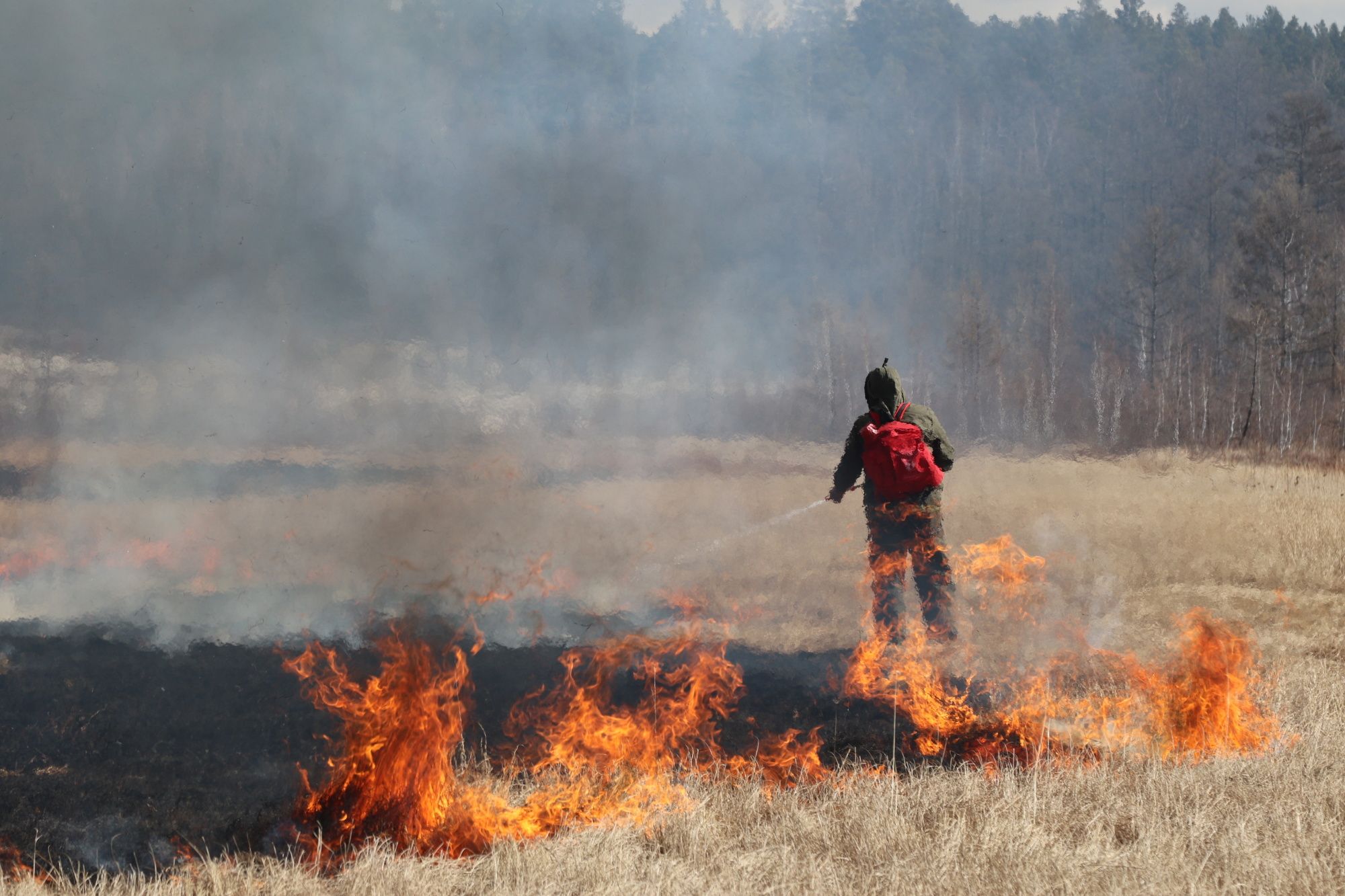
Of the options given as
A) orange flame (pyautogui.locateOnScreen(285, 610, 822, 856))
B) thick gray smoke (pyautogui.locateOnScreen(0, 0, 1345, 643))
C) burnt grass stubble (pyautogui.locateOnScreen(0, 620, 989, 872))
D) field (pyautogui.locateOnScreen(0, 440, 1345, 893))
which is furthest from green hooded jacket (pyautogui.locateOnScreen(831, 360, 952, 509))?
thick gray smoke (pyautogui.locateOnScreen(0, 0, 1345, 643))

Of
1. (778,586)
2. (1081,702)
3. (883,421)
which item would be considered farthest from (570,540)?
(1081,702)

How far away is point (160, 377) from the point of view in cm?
1126

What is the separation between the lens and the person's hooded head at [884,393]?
7207 mm

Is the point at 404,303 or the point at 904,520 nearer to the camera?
the point at 904,520

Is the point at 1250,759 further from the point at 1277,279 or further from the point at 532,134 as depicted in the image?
the point at 1277,279

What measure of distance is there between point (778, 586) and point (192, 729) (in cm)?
613

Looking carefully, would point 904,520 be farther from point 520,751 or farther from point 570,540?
point 570,540

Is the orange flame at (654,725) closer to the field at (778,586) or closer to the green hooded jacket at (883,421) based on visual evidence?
the field at (778,586)

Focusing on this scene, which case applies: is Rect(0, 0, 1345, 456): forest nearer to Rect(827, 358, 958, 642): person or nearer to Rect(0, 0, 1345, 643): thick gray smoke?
Rect(0, 0, 1345, 643): thick gray smoke

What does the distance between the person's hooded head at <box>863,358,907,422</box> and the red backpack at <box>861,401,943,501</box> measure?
193 millimetres

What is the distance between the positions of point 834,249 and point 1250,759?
19.8 m

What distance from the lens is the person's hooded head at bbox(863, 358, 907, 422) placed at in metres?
7.21

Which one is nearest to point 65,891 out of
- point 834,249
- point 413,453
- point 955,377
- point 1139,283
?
point 413,453

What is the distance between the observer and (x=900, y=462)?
6969 millimetres
